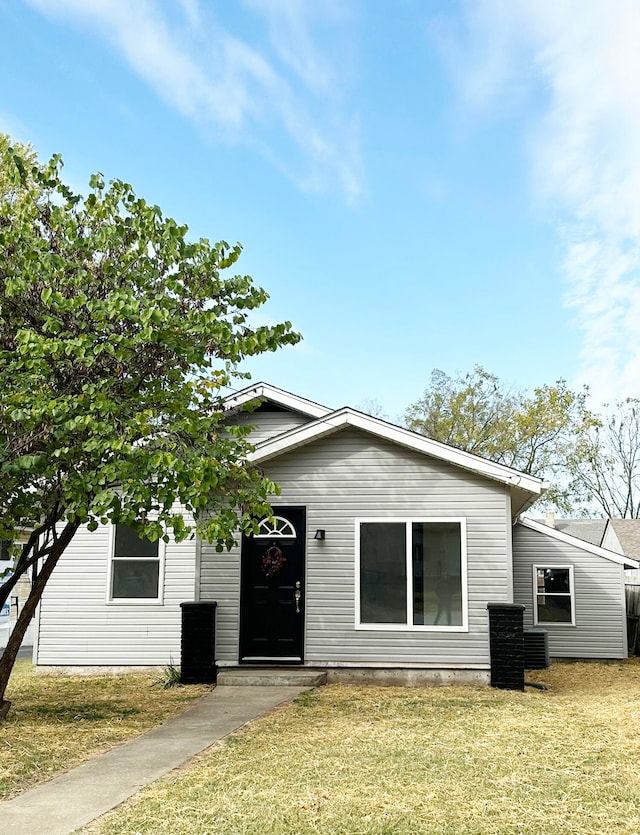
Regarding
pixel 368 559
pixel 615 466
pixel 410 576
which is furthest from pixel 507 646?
pixel 615 466

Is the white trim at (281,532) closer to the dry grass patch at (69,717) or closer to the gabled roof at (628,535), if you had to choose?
the dry grass patch at (69,717)

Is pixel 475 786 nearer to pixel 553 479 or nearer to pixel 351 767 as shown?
pixel 351 767

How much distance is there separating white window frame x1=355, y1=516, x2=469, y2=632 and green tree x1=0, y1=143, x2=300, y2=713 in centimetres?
311

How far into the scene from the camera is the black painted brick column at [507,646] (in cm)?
1077

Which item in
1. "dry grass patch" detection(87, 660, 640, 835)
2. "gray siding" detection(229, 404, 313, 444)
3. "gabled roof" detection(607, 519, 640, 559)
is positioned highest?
"gray siding" detection(229, 404, 313, 444)

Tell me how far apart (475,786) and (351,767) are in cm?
103

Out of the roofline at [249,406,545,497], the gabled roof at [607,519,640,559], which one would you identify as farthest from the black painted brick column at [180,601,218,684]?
the gabled roof at [607,519,640,559]

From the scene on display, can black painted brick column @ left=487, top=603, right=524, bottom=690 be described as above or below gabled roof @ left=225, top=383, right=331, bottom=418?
below

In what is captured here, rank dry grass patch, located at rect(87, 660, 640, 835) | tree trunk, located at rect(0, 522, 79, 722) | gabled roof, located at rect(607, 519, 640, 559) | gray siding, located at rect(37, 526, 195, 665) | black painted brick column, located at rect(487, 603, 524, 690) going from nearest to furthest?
dry grass patch, located at rect(87, 660, 640, 835) < tree trunk, located at rect(0, 522, 79, 722) < black painted brick column, located at rect(487, 603, 524, 690) < gray siding, located at rect(37, 526, 195, 665) < gabled roof, located at rect(607, 519, 640, 559)

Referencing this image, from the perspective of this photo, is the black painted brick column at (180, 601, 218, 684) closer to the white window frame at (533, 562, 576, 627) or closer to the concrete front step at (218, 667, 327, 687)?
the concrete front step at (218, 667, 327, 687)

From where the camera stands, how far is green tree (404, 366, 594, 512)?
37375 millimetres

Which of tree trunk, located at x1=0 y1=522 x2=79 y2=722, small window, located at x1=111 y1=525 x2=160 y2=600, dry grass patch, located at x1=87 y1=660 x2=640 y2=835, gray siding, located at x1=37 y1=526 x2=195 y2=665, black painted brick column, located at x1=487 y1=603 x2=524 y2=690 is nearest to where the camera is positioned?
dry grass patch, located at x1=87 y1=660 x2=640 y2=835

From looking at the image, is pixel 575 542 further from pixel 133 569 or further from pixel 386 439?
pixel 133 569

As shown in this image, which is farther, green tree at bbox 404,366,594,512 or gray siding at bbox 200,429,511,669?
green tree at bbox 404,366,594,512
